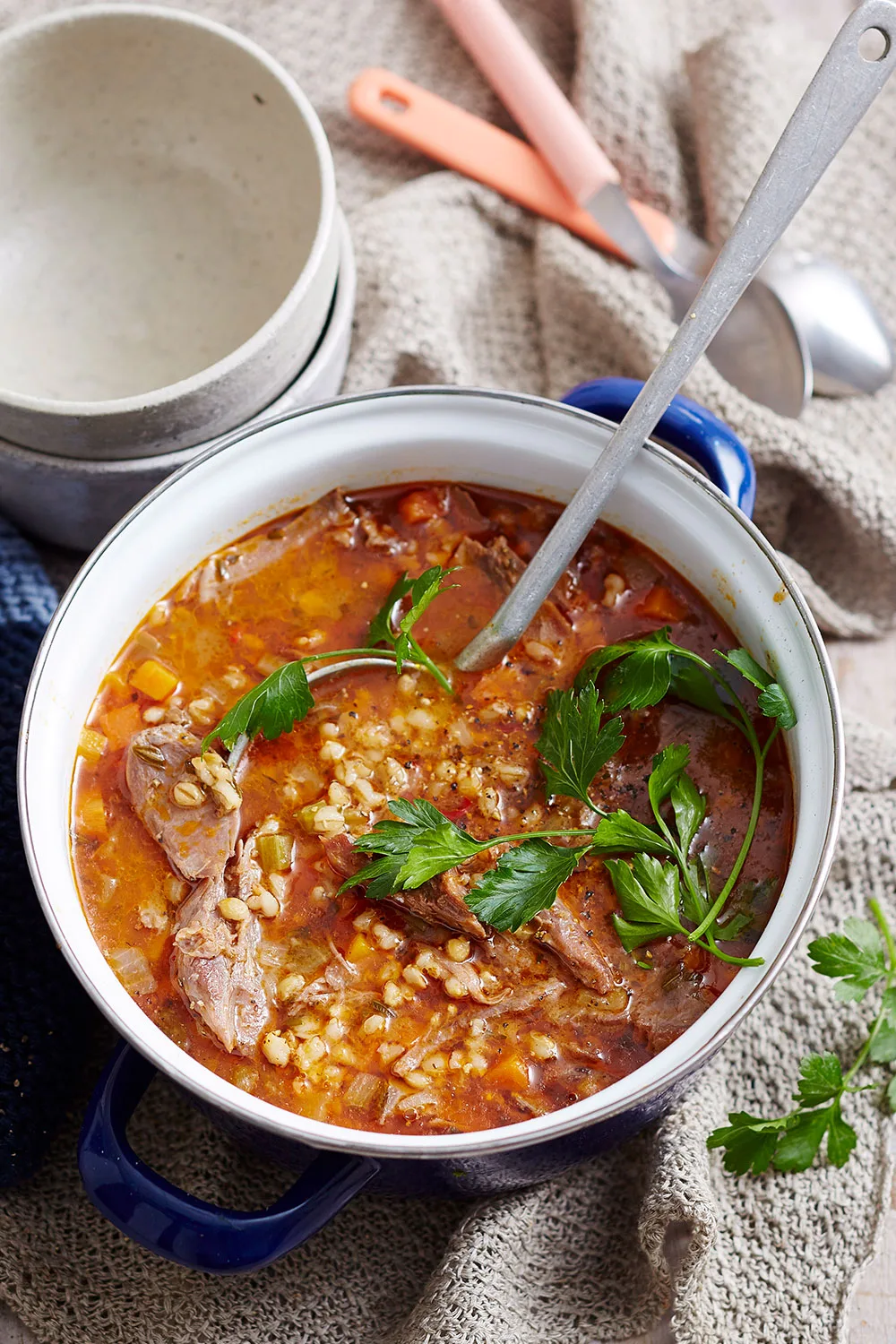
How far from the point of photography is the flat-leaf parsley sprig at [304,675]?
2.37 m

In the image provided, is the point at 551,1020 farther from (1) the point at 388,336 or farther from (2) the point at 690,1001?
(1) the point at 388,336

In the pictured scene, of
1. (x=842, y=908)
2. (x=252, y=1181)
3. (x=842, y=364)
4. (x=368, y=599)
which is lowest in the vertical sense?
(x=252, y=1181)

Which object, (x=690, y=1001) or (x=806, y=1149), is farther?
(x=806, y=1149)

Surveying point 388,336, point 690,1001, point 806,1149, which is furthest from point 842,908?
A: point 388,336

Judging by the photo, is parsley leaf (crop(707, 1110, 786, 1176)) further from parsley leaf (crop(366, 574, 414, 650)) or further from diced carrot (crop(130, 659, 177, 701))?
diced carrot (crop(130, 659, 177, 701))

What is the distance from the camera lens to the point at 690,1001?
7.27ft

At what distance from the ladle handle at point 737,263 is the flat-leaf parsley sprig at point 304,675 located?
13cm

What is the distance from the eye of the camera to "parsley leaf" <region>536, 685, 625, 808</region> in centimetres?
231

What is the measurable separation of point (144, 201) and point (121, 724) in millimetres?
1560

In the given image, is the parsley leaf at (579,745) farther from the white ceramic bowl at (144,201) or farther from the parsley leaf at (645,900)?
the white ceramic bowl at (144,201)

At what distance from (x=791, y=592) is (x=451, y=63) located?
79.3 inches

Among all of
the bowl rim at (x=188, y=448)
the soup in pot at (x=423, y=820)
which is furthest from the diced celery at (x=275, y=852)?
the bowl rim at (x=188, y=448)

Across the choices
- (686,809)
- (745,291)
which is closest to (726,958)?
(686,809)

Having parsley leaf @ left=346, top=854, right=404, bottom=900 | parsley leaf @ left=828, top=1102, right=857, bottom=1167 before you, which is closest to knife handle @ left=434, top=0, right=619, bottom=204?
parsley leaf @ left=346, top=854, right=404, bottom=900
